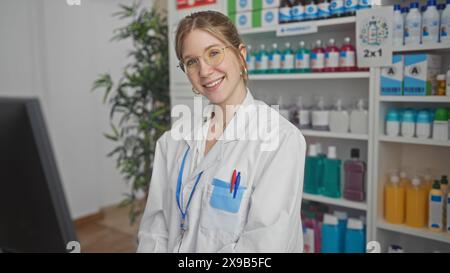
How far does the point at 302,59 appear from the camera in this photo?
Result: 1.67 metres

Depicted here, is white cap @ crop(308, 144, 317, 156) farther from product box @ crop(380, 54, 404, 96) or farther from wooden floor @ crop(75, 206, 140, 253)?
wooden floor @ crop(75, 206, 140, 253)

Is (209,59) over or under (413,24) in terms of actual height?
under

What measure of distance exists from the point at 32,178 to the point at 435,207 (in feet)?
4.57

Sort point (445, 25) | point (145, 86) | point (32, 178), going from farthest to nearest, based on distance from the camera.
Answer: point (145, 86) < point (445, 25) < point (32, 178)

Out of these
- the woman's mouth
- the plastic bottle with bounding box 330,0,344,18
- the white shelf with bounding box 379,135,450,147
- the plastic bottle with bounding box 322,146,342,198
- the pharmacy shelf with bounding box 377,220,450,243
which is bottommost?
the pharmacy shelf with bounding box 377,220,450,243

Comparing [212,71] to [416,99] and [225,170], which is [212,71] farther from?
→ [416,99]

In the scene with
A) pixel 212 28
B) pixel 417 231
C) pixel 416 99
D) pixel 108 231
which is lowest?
pixel 108 231

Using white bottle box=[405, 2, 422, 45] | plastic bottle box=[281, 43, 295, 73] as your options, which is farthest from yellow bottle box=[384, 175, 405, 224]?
plastic bottle box=[281, 43, 295, 73]

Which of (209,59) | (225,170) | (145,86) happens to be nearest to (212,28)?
(209,59)

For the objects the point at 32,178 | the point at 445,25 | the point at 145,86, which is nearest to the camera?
the point at 32,178

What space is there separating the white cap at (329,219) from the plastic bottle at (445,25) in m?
0.87

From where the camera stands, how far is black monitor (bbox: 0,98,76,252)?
566mm

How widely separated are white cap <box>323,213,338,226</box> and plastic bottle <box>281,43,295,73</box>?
27.9 inches
